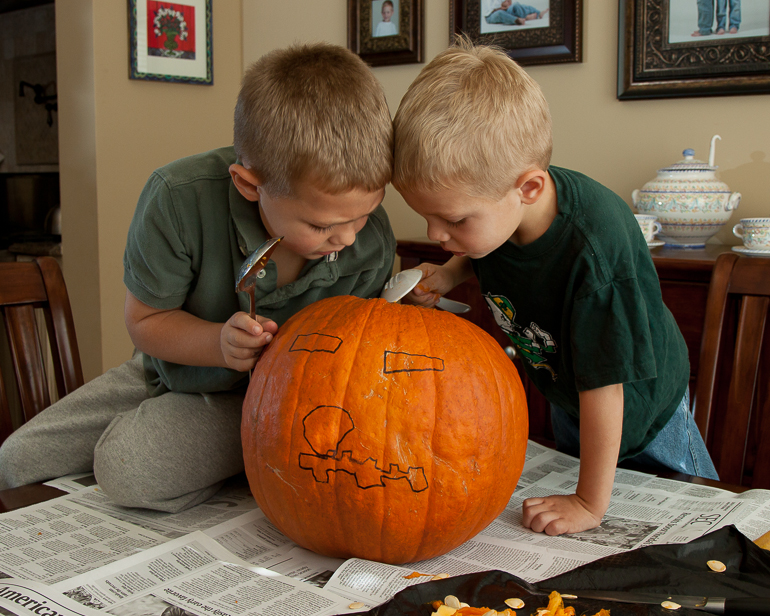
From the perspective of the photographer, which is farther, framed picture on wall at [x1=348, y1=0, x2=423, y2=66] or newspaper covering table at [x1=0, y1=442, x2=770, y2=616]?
framed picture on wall at [x1=348, y1=0, x2=423, y2=66]

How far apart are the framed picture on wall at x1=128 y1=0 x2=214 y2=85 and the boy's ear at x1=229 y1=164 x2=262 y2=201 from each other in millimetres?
1734

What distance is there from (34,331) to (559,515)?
32.4 inches

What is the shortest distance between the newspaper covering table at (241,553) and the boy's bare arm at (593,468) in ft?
0.07

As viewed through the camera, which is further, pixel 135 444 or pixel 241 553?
pixel 135 444

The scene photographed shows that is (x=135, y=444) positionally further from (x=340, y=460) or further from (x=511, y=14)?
(x=511, y=14)

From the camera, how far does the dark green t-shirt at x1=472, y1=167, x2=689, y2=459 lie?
2.48 ft

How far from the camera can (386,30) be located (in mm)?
2174

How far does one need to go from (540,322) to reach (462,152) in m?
0.28

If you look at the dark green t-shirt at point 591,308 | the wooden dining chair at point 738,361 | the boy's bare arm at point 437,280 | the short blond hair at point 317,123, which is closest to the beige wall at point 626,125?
the wooden dining chair at point 738,361

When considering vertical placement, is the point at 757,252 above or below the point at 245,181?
below

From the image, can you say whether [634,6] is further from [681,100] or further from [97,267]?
[97,267]

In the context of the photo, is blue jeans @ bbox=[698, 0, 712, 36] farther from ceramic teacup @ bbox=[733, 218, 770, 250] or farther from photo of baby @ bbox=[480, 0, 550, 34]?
ceramic teacup @ bbox=[733, 218, 770, 250]

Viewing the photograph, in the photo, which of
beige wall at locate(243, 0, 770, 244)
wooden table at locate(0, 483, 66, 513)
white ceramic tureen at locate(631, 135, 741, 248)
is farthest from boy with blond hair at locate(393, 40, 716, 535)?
beige wall at locate(243, 0, 770, 244)

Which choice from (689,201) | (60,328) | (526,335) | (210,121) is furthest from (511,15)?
(60,328)
